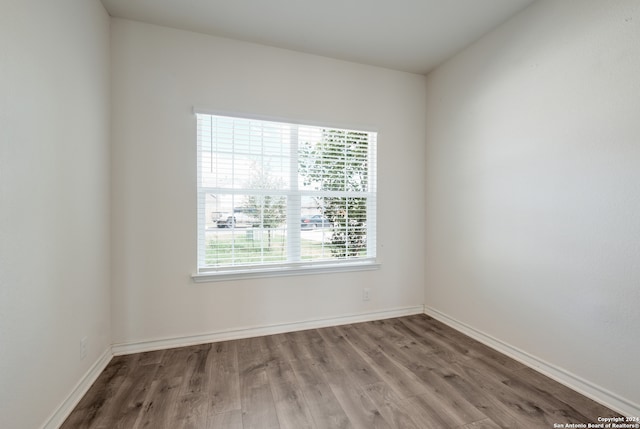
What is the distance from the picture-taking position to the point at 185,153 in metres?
2.39

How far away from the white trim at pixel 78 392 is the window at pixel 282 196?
0.94m

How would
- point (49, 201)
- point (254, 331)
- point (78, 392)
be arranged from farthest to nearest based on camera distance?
1. point (254, 331)
2. point (78, 392)
3. point (49, 201)

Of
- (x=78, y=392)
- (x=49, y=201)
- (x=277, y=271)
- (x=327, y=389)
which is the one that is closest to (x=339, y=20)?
(x=277, y=271)

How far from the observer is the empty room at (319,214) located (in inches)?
61.1

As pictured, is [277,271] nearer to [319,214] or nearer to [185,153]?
[319,214]

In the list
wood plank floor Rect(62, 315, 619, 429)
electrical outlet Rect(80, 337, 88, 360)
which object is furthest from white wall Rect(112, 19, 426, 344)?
electrical outlet Rect(80, 337, 88, 360)

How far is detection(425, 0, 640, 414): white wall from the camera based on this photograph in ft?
5.36

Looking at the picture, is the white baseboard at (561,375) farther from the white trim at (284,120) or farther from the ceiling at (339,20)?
the ceiling at (339,20)

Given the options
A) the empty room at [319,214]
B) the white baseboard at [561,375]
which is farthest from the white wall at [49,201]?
the white baseboard at [561,375]

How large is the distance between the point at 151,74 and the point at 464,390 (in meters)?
3.45

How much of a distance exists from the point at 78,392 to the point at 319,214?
2231 mm

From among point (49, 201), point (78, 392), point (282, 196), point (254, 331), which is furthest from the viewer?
point (282, 196)

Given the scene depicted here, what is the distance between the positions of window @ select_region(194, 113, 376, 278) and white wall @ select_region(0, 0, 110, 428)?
0.77 m

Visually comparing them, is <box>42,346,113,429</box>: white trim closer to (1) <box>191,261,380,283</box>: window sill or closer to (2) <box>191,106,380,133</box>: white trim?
(1) <box>191,261,380,283</box>: window sill
